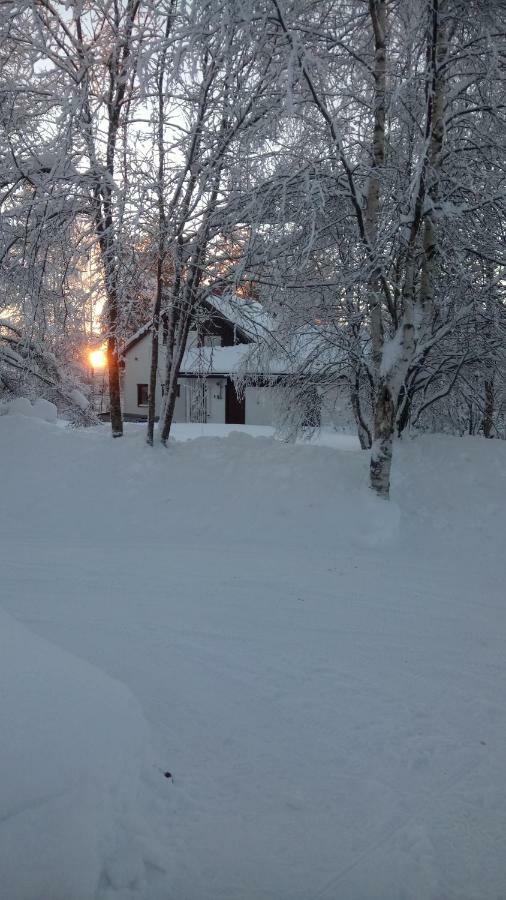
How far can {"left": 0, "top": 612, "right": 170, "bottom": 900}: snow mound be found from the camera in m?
2.35

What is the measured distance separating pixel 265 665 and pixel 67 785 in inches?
89.9

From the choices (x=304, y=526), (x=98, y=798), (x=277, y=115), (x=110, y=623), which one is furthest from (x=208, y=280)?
(x=98, y=798)

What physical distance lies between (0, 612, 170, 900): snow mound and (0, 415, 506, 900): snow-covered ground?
0.01m

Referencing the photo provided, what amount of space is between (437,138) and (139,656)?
7.20 metres

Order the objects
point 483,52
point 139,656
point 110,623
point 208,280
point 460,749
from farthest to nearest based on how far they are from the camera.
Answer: point 208,280, point 483,52, point 110,623, point 139,656, point 460,749

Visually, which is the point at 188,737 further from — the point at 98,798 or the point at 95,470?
the point at 95,470

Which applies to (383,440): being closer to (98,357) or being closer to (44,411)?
(44,411)

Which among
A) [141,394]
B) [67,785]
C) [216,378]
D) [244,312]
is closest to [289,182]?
[244,312]

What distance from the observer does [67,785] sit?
2588 millimetres

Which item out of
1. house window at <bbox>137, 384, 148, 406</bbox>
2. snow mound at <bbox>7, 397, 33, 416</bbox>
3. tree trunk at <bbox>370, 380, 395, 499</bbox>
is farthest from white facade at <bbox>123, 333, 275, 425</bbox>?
tree trunk at <bbox>370, 380, 395, 499</bbox>

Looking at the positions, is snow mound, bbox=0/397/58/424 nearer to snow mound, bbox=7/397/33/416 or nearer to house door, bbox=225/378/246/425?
snow mound, bbox=7/397/33/416

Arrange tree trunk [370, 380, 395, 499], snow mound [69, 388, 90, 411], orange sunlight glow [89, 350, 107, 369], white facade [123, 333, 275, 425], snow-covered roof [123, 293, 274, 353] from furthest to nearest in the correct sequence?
white facade [123, 333, 275, 425]
snow mound [69, 388, 90, 411]
orange sunlight glow [89, 350, 107, 369]
snow-covered roof [123, 293, 274, 353]
tree trunk [370, 380, 395, 499]

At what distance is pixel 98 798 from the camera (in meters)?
2.67

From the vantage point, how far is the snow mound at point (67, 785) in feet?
7.71
